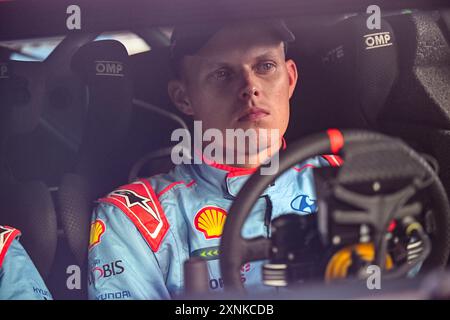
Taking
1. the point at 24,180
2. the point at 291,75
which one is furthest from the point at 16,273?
the point at 291,75

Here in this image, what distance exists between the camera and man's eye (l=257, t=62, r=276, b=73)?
45.9 inches

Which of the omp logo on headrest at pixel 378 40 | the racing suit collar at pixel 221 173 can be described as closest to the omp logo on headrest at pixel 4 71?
the racing suit collar at pixel 221 173

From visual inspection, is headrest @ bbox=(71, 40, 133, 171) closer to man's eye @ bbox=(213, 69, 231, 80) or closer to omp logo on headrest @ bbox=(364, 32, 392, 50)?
man's eye @ bbox=(213, 69, 231, 80)

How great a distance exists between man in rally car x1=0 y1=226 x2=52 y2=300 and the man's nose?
1.75ft

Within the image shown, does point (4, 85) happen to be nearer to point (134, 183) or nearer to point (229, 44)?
point (134, 183)

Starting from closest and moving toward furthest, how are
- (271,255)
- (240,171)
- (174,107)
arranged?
(271,255) → (240,171) → (174,107)

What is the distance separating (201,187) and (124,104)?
240 millimetres

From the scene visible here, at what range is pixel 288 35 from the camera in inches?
46.6

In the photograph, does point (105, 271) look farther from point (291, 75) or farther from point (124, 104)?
point (291, 75)

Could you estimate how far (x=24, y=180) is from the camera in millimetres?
1245

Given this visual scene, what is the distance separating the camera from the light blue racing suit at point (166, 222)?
1.12 m

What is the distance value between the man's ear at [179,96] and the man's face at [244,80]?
22 millimetres
